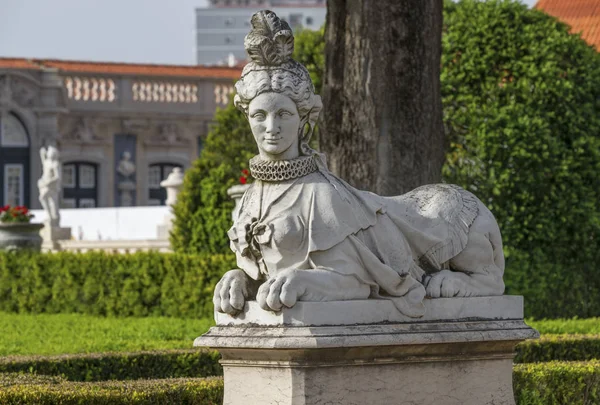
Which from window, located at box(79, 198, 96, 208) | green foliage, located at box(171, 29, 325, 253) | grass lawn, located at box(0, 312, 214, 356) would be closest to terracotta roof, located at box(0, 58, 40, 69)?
window, located at box(79, 198, 96, 208)

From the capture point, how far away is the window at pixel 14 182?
4256 cm

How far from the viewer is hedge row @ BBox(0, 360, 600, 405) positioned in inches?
312

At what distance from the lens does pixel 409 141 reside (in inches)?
432

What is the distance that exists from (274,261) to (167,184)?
20.2 m

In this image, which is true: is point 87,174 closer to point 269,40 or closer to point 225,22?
point 269,40

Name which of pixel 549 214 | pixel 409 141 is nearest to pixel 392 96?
pixel 409 141

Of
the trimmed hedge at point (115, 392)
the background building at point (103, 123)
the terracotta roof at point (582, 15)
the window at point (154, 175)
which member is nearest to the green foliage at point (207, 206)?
the terracotta roof at point (582, 15)

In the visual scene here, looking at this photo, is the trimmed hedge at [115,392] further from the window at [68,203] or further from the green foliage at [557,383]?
the window at [68,203]

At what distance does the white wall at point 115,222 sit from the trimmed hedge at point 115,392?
20104 millimetres

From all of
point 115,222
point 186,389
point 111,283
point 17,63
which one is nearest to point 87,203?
point 17,63

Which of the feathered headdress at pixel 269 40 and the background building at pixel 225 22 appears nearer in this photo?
the feathered headdress at pixel 269 40

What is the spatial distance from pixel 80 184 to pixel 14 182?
7.15 ft

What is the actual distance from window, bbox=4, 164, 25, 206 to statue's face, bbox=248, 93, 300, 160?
120 feet

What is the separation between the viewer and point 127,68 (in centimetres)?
4522
